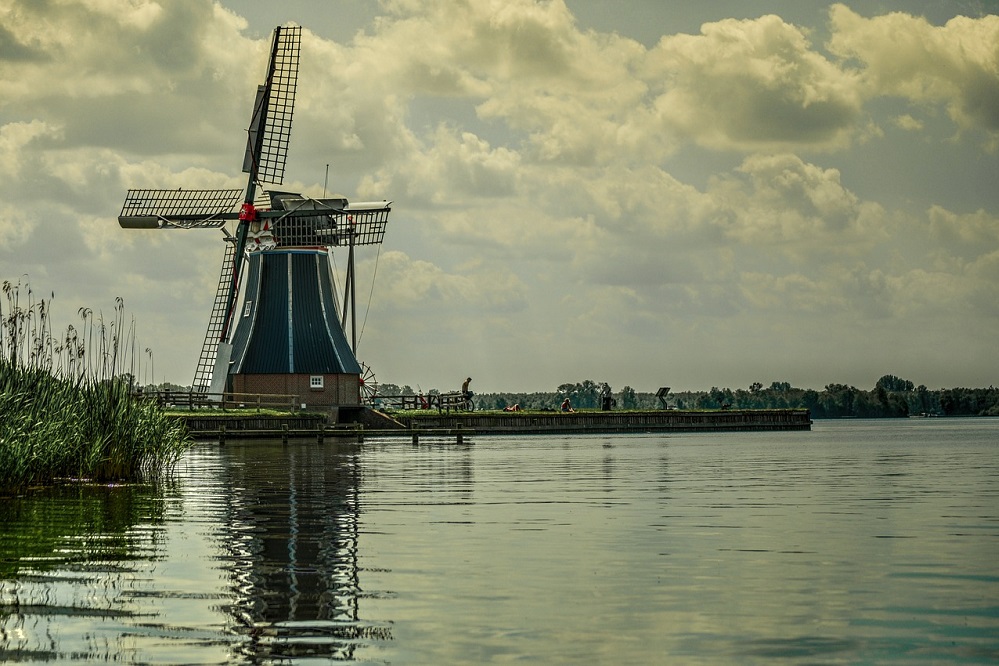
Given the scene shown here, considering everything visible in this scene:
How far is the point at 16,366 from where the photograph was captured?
25547 millimetres

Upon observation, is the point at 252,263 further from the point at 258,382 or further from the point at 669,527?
the point at 669,527

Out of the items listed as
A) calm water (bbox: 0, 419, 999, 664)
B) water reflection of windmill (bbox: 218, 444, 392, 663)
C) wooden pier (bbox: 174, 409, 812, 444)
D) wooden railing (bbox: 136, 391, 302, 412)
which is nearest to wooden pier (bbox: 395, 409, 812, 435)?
wooden pier (bbox: 174, 409, 812, 444)

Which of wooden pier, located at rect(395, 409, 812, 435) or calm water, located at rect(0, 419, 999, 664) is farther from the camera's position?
wooden pier, located at rect(395, 409, 812, 435)

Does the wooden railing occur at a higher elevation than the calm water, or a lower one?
higher

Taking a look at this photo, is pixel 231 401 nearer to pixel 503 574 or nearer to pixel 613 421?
pixel 613 421

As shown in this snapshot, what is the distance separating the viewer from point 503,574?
13375 mm

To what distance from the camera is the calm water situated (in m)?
9.70

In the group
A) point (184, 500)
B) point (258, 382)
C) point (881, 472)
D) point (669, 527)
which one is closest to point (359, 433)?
point (258, 382)

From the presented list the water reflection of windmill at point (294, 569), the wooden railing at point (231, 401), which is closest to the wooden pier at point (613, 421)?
the wooden railing at point (231, 401)

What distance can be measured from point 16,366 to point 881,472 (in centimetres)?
2014

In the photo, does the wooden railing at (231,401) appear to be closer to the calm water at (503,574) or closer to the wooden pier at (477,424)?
the wooden pier at (477,424)

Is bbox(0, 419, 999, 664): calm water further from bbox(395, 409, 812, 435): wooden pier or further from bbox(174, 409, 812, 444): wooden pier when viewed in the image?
bbox(395, 409, 812, 435): wooden pier

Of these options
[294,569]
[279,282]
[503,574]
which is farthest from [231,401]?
[503,574]

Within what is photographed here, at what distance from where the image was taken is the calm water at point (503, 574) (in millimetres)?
9695
